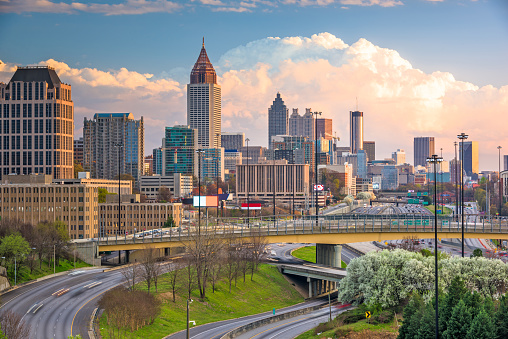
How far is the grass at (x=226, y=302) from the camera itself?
67.9 metres

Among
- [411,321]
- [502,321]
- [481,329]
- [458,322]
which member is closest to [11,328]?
[411,321]

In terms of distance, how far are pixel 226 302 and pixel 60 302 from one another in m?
24.4

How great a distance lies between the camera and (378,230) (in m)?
104

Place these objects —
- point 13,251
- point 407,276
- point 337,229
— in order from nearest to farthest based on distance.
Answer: point 407,276
point 13,251
point 337,229

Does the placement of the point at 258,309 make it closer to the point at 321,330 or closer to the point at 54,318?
the point at 321,330

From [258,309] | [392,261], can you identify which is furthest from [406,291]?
[258,309]

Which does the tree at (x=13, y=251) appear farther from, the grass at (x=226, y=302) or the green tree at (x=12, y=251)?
the grass at (x=226, y=302)

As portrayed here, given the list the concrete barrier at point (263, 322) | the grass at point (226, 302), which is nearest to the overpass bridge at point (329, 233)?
the grass at point (226, 302)

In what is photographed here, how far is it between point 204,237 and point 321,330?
24.1 m

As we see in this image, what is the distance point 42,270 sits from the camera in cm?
9225

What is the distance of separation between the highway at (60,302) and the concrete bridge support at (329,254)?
118 ft

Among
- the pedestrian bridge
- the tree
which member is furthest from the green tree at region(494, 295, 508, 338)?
the tree

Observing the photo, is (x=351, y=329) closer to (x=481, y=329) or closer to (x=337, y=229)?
(x=481, y=329)

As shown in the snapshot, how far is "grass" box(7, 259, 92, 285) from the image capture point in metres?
84.9
